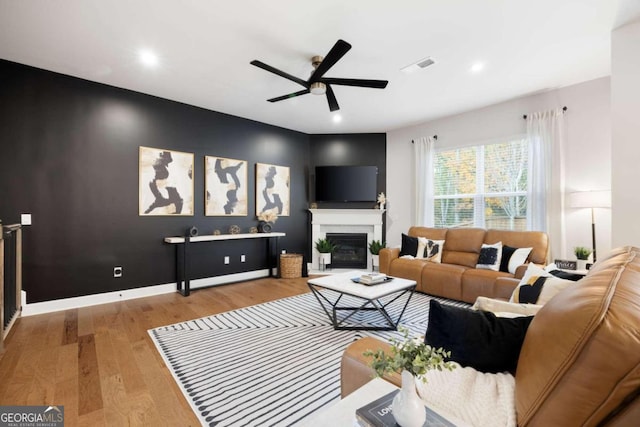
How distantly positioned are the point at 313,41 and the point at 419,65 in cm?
129

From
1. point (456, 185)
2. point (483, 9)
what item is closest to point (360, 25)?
point (483, 9)

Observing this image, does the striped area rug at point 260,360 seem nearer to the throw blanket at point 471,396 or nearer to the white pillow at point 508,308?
the throw blanket at point 471,396

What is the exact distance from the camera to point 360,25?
2.60m

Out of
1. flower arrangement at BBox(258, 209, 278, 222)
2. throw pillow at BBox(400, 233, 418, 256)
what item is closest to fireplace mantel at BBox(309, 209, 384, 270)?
flower arrangement at BBox(258, 209, 278, 222)

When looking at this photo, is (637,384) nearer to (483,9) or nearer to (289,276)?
(483,9)

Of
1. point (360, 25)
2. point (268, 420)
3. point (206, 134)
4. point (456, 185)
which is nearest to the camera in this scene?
point (268, 420)

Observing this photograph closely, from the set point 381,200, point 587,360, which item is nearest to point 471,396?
point 587,360

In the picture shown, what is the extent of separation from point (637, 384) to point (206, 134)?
16.6 feet

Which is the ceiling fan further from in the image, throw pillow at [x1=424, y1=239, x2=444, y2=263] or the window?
the window

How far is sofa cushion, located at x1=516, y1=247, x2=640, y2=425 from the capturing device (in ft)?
2.04

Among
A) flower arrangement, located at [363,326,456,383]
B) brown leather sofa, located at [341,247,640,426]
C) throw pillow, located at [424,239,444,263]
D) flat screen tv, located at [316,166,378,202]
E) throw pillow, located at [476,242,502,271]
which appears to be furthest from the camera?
flat screen tv, located at [316,166,378,202]

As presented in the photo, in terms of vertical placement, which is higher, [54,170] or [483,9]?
[483,9]

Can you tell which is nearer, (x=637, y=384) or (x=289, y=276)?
(x=637, y=384)

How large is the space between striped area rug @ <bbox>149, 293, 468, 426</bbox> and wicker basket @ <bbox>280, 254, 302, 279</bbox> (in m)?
1.61
